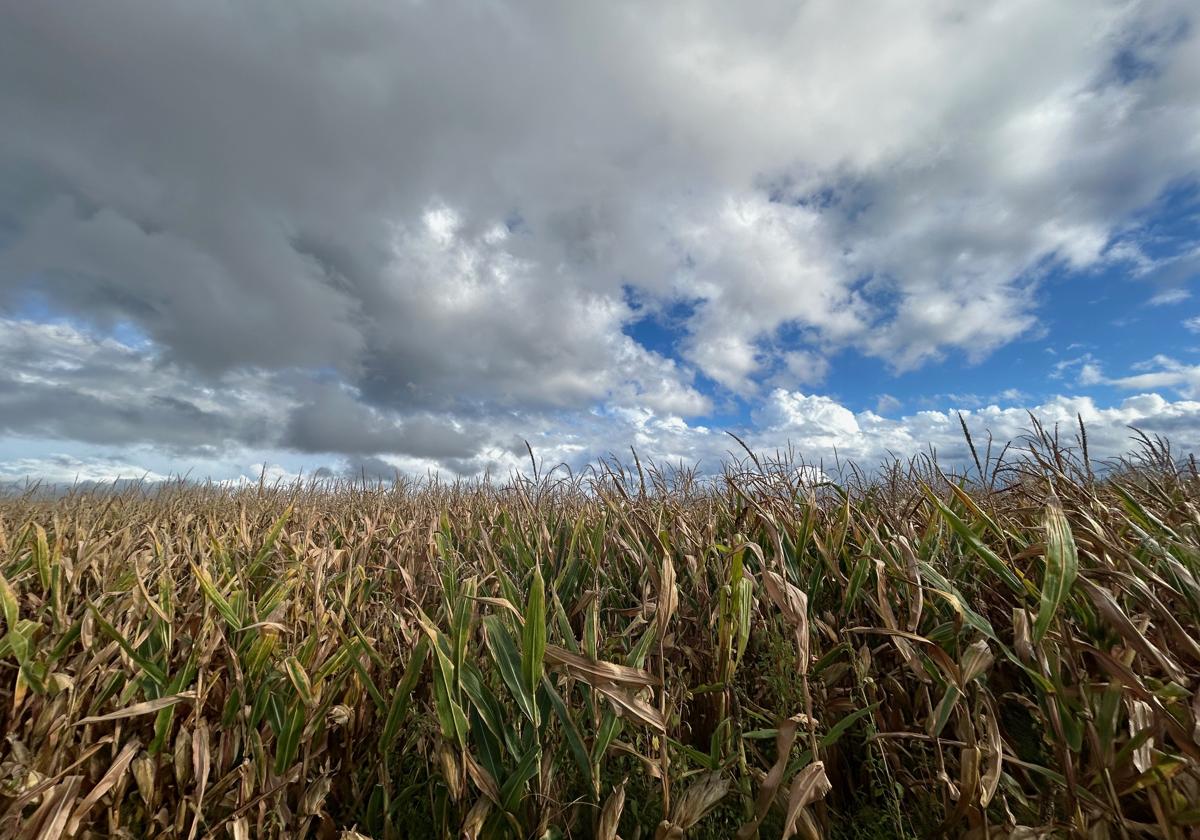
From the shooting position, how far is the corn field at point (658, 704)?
153cm

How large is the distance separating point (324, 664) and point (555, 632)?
0.79m

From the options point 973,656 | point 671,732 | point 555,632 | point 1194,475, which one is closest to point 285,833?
point 555,632

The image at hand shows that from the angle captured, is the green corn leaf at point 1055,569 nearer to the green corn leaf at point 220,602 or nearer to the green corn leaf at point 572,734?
the green corn leaf at point 572,734

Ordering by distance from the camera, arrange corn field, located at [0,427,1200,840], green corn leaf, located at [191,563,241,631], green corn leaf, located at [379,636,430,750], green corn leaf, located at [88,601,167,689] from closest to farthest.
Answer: corn field, located at [0,427,1200,840]
green corn leaf, located at [379,636,430,750]
green corn leaf, located at [88,601,167,689]
green corn leaf, located at [191,563,241,631]

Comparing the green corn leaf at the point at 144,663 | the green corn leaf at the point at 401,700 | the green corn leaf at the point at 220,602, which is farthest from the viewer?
the green corn leaf at the point at 220,602

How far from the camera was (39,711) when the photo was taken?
1.99 metres

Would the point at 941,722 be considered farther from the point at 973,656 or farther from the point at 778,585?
the point at 778,585

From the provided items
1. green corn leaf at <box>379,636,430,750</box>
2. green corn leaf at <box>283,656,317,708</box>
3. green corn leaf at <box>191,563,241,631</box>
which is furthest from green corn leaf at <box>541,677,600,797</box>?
green corn leaf at <box>191,563,241,631</box>

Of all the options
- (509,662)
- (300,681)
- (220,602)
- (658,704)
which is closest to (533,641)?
(509,662)

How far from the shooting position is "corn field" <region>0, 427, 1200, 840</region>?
5.01 feet

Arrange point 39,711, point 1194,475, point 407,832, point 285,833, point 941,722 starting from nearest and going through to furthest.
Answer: point 941,722
point 285,833
point 407,832
point 39,711
point 1194,475

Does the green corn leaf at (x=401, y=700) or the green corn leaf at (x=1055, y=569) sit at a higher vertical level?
the green corn leaf at (x=1055, y=569)

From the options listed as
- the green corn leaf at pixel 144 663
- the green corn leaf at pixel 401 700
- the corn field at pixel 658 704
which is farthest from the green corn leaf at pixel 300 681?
the green corn leaf at pixel 144 663

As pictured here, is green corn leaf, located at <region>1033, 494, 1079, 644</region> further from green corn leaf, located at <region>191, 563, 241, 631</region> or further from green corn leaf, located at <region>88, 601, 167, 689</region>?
green corn leaf, located at <region>88, 601, 167, 689</region>
